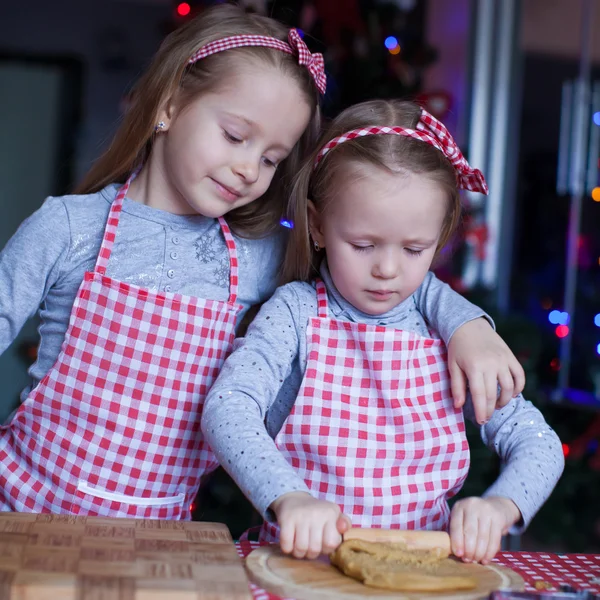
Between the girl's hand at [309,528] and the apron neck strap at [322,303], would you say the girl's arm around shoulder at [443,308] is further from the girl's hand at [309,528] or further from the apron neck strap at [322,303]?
the girl's hand at [309,528]

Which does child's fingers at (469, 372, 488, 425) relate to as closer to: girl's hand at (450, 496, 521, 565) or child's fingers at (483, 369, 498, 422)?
child's fingers at (483, 369, 498, 422)

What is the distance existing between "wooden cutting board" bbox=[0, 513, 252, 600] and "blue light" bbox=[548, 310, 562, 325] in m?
2.71

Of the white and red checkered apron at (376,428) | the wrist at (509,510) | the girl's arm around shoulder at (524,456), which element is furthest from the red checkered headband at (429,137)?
the wrist at (509,510)

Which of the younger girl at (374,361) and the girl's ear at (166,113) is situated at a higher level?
the girl's ear at (166,113)

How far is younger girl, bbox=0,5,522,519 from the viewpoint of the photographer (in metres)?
1.19

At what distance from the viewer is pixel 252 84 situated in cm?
119

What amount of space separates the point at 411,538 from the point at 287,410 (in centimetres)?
30

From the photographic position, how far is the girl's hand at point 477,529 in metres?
0.92

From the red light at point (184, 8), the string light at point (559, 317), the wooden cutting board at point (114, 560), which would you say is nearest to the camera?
the wooden cutting board at point (114, 560)

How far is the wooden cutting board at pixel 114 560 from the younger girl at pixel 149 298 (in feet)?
0.87

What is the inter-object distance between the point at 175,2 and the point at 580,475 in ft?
6.42

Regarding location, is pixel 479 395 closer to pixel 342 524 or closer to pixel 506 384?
pixel 506 384

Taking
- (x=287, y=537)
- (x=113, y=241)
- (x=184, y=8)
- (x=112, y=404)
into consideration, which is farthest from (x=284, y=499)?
(x=184, y=8)

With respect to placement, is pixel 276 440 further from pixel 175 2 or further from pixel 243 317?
pixel 175 2
